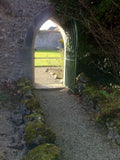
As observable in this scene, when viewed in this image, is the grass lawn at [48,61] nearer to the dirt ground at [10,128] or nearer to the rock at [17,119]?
the dirt ground at [10,128]

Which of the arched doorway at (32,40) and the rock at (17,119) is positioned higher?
the arched doorway at (32,40)

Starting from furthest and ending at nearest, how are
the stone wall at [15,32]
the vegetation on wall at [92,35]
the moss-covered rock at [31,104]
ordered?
the stone wall at [15,32], the vegetation on wall at [92,35], the moss-covered rock at [31,104]

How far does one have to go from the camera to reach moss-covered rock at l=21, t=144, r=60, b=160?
8.07ft

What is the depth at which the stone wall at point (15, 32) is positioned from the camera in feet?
19.8

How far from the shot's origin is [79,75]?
21.0 ft

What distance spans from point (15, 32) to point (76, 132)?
407cm

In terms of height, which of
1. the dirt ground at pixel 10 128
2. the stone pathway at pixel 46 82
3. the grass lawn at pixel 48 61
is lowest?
the dirt ground at pixel 10 128

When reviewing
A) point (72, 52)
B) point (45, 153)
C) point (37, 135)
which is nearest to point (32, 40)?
point (72, 52)

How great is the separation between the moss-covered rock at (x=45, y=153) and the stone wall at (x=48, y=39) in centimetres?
2522

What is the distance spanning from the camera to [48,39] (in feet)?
90.7

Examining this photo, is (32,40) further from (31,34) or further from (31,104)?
(31,104)

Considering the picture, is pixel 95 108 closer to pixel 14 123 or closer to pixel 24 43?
pixel 14 123

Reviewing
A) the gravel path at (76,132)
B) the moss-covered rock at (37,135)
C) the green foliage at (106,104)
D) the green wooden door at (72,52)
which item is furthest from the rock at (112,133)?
the green wooden door at (72,52)

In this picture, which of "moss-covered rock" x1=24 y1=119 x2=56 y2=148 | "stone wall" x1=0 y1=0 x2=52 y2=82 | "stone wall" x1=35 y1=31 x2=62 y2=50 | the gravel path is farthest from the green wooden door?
"stone wall" x1=35 y1=31 x2=62 y2=50
